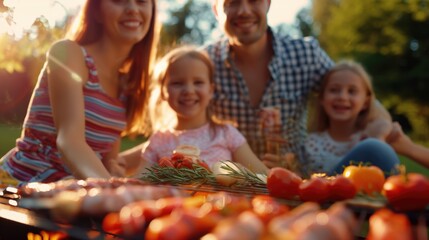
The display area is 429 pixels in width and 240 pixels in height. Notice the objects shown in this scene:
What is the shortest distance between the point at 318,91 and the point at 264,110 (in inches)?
21.7

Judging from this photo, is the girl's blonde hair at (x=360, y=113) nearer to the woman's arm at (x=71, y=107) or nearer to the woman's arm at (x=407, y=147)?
the woman's arm at (x=407, y=147)

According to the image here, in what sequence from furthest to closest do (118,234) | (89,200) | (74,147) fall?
(74,147)
(89,200)
(118,234)

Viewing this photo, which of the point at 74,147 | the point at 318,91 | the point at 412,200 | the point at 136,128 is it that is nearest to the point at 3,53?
the point at 74,147

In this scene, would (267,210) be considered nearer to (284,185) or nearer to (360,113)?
(284,185)

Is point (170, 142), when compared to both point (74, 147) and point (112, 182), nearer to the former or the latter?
point (74, 147)

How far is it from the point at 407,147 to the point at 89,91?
7.52 ft

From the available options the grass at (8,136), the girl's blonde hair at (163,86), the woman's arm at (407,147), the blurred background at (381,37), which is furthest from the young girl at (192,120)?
the blurred background at (381,37)

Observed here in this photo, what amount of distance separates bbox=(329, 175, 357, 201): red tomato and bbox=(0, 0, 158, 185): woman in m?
1.55

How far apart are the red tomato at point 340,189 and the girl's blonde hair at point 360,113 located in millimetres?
2765

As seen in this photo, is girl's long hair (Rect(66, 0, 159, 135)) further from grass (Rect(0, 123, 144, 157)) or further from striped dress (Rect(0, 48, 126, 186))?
grass (Rect(0, 123, 144, 157))

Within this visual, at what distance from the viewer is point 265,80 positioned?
4566 mm

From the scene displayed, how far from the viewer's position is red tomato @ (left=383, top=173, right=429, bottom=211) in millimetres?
1586

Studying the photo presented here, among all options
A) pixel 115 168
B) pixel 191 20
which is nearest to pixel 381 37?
pixel 191 20

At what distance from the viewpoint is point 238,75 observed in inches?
177
